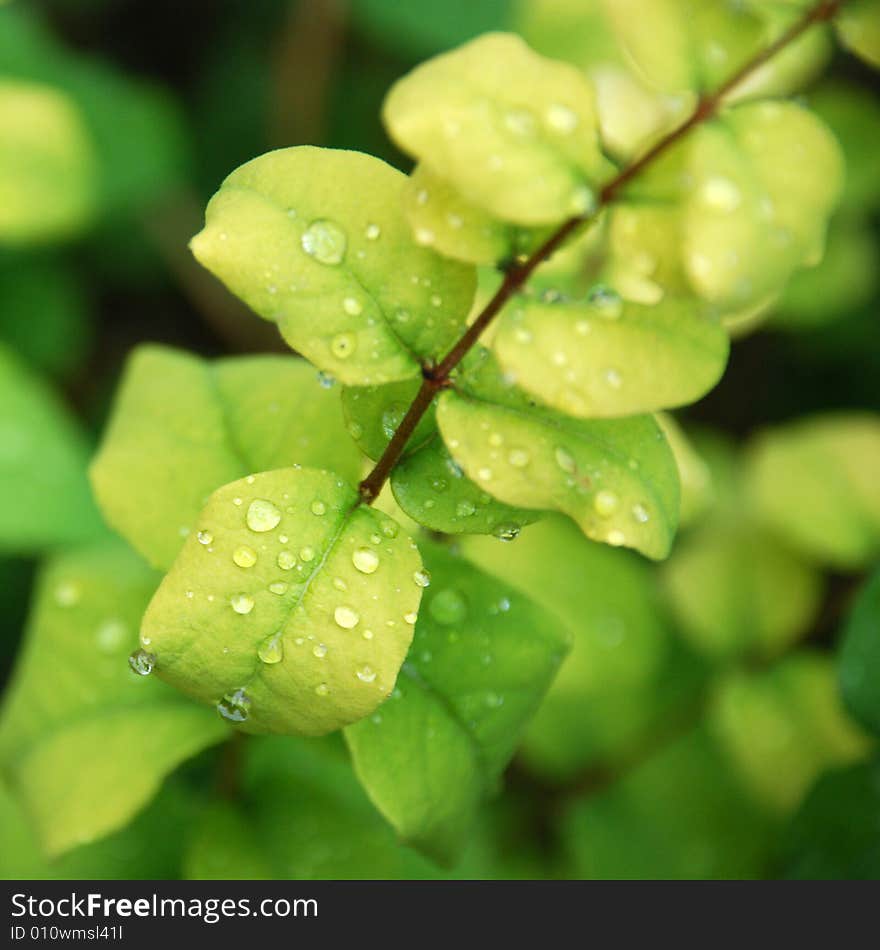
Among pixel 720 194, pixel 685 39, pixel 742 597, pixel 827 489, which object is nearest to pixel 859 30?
pixel 685 39

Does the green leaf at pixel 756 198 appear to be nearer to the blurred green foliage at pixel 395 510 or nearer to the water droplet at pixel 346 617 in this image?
the blurred green foliage at pixel 395 510

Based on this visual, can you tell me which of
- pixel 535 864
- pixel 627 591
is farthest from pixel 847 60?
pixel 535 864

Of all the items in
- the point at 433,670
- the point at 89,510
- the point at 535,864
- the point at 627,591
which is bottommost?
the point at 535,864

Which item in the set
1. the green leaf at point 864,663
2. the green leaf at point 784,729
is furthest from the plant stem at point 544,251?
the green leaf at point 784,729

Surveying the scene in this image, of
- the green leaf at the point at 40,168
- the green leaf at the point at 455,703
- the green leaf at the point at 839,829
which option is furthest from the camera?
the green leaf at the point at 40,168

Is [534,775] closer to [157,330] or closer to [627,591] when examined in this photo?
[627,591]

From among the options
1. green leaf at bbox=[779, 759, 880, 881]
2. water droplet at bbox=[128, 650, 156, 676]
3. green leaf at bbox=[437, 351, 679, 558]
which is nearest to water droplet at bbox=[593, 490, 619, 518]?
green leaf at bbox=[437, 351, 679, 558]
